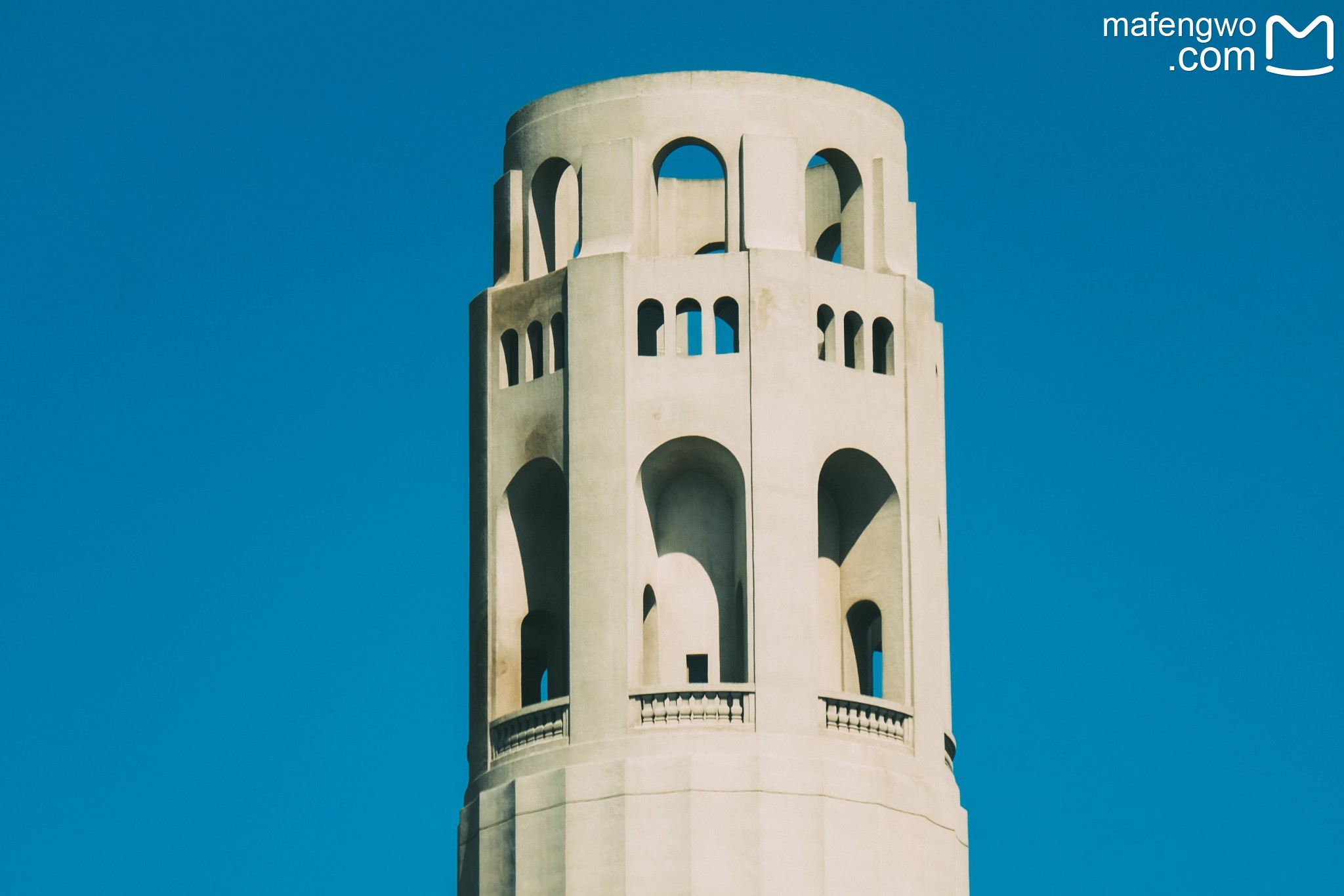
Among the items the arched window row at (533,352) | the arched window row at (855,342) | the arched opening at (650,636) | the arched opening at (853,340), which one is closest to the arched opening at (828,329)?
the arched window row at (855,342)

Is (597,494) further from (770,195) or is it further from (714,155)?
(714,155)

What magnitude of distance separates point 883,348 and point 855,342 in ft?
2.33

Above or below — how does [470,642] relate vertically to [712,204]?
below

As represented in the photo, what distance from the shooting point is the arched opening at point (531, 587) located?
88.0m

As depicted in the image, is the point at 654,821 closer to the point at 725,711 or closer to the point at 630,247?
the point at 725,711

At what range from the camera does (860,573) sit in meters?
88.1

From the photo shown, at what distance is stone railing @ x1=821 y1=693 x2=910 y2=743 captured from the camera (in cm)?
8531

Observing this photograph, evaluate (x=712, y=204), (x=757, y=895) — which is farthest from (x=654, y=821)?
(x=712, y=204)

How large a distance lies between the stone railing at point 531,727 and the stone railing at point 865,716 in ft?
15.6

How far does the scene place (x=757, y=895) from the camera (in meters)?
83.2

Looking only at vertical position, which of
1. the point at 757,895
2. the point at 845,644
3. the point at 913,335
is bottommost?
the point at 757,895

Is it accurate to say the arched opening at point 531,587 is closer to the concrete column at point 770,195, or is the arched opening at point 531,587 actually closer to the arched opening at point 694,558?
the arched opening at point 694,558

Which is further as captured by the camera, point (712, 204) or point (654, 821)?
point (712, 204)

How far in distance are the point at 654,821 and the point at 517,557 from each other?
7168 mm
